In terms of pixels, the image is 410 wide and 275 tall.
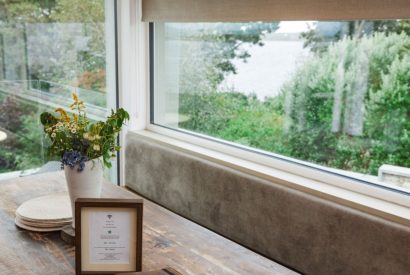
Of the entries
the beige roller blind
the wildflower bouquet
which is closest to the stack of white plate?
the wildflower bouquet

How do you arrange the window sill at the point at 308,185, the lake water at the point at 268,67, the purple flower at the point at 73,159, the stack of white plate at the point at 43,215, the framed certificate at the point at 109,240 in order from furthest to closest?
1. the lake water at the point at 268,67
2. the window sill at the point at 308,185
3. the stack of white plate at the point at 43,215
4. the purple flower at the point at 73,159
5. the framed certificate at the point at 109,240

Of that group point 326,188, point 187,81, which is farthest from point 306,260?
point 187,81

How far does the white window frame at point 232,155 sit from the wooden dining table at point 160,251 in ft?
1.87

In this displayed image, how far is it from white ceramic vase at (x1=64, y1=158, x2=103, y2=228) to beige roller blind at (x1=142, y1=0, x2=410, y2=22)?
1.17 metres

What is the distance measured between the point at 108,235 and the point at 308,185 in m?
1.07

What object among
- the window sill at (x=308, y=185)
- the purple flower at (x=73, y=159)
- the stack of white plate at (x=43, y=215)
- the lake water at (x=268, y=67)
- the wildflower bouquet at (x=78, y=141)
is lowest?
the stack of white plate at (x=43, y=215)

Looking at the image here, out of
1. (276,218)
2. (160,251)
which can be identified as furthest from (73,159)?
(276,218)

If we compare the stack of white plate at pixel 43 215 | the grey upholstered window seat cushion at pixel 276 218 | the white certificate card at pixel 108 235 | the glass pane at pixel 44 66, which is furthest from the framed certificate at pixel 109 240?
the glass pane at pixel 44 66

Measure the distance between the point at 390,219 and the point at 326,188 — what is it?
35 cm

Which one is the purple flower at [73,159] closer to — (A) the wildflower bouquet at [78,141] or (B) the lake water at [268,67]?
(A) the wildflower bouquet at [78,141]

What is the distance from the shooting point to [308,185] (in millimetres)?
2104

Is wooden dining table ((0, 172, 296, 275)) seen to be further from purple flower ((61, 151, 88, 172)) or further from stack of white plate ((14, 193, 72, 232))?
purple flower ((61, 151, 88, 172))

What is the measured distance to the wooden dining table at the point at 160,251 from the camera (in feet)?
4.81

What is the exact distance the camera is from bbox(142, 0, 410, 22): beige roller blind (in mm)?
1845
